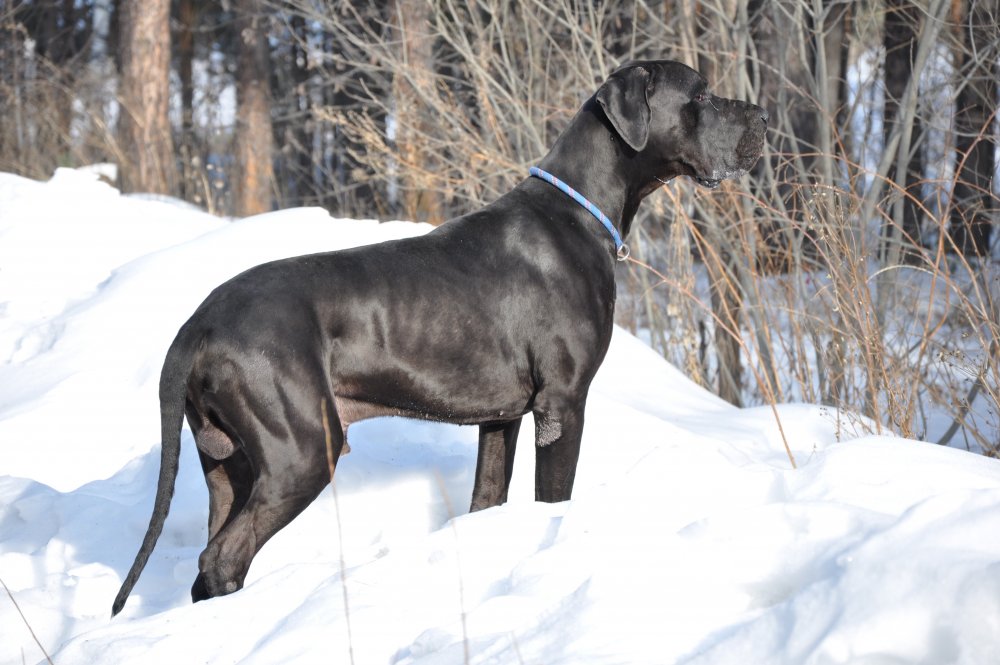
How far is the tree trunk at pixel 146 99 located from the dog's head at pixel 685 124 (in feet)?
30.8

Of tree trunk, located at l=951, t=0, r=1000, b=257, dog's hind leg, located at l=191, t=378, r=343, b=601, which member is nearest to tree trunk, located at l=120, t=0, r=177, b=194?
tree trunk, located at l=951, t=0, r=1000, b=257

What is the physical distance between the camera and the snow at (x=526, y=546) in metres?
2.11

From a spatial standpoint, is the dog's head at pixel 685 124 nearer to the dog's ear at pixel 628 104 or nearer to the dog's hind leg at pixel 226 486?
the dog's ear at pixel 628 104

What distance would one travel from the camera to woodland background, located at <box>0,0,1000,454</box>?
5500 mm

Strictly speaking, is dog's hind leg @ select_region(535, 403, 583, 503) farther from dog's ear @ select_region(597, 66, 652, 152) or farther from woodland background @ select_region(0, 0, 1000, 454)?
woodland background @ select_region(0, 0, 1000, 454)

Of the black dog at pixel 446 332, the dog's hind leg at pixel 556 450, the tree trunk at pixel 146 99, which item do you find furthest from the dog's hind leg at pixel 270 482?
the tree trunk at pixel 146 99

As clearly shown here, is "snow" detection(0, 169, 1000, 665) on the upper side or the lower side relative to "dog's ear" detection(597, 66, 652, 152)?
lower

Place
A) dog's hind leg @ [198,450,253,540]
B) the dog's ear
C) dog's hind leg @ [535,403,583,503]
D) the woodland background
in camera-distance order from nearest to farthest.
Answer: dog's hind leg @ [198,450,253,540]
dog's hind leg @ [535,403,583,503]
the dog's ear
the woodland background

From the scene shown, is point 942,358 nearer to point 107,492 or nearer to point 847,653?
point 847,653

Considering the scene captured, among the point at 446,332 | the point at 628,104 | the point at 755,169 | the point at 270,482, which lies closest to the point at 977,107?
the point at 755,169

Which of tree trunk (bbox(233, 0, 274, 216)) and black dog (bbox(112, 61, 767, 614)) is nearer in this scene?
black dog (bbox(112, 61, 767, 614))

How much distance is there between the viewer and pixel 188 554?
417 cm

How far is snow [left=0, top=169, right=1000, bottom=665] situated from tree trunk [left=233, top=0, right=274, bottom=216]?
9.07m

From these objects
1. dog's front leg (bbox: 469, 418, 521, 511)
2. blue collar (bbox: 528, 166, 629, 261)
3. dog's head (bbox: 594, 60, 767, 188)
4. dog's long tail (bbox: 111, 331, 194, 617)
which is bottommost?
dog's front leg (bbox: 469, 418, 521, 511)
